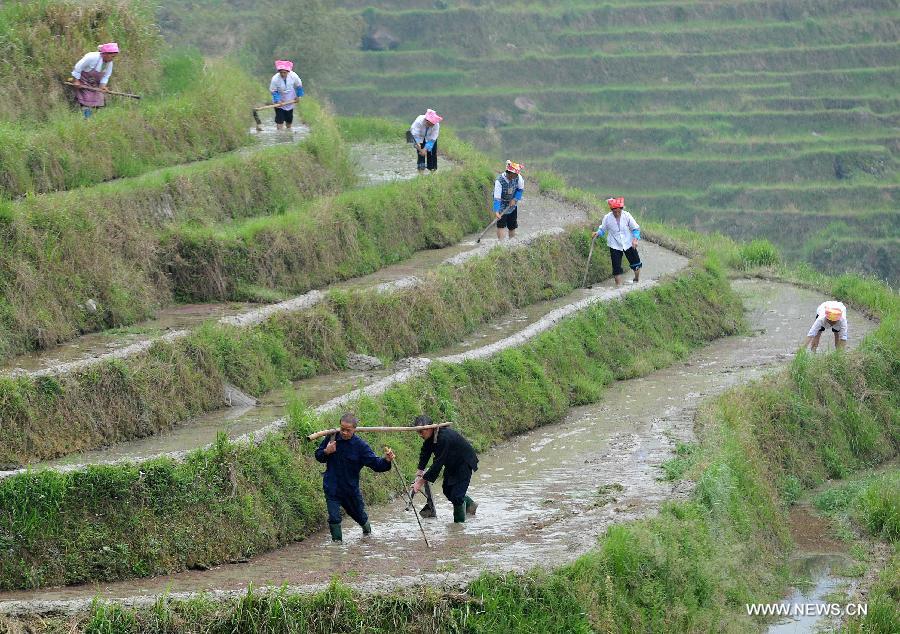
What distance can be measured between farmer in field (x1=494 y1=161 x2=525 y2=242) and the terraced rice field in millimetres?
19212

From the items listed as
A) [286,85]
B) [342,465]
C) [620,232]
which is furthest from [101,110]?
[342,465]

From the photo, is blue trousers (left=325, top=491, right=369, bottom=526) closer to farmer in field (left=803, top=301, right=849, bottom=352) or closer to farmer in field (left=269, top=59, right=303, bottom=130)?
farmer in field (left=803, top=301, right=849, bottom=352)

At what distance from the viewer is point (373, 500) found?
13867 millimetres

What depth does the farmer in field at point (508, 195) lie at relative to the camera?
2192 cm

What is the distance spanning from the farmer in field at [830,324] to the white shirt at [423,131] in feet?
25.2

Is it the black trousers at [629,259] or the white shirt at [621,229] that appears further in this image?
the black trousers at [629,259]

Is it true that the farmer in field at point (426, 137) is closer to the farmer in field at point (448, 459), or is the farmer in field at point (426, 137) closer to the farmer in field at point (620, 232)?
the farmer in field at point (620, 232)

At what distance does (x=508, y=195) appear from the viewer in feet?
72.8

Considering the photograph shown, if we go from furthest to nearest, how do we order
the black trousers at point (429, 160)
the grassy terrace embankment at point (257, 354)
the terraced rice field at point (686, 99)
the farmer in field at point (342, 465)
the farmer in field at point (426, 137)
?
1. the terraced rice field at point (686, 99)
2. the black trousers at point (429, 160)
3. the farmer in field at point (426, 137)
4. the grassy terrace embankment at point (257, 354)
5. the farmer in field at point (342, 465)

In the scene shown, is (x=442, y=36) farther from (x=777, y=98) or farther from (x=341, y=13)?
(x=777, y=98)

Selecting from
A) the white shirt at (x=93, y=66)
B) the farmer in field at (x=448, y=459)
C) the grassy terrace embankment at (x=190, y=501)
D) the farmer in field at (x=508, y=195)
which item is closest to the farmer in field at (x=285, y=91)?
the white shirt at (x=93, y=66)

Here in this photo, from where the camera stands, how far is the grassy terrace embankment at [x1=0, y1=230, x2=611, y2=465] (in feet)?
44.8

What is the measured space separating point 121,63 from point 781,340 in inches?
448

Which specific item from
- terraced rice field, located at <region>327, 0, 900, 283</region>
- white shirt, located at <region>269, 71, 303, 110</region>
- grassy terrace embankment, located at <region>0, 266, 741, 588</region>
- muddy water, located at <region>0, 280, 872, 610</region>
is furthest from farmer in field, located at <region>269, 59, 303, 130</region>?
terraced rice field, located at <region>327, 0, 900, 283</region>
